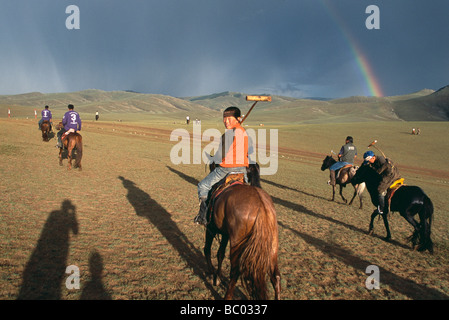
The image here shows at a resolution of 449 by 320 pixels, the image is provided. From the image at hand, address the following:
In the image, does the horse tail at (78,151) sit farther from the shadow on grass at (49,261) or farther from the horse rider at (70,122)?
the shadow on grass at (49,261)

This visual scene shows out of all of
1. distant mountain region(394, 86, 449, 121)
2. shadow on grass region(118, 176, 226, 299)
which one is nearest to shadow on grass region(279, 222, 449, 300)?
shadow on grass region(118, 176, 226, 299)

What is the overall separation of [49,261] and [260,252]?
4028 millimetres

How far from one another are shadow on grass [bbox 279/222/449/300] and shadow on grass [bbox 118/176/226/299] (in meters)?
3.19

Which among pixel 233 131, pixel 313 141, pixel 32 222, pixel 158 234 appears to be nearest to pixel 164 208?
pixel 158 234

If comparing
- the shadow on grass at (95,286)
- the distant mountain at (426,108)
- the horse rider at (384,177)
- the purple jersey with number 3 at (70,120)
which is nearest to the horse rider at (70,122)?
the purple jersey with number 3 at (70,120)

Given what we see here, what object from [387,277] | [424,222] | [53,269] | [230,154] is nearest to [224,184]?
[230,154]

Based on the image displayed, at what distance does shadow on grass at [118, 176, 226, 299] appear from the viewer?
16.5 feet

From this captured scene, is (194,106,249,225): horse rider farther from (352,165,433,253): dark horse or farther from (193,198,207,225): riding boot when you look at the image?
(352,165,433,253): dark horse

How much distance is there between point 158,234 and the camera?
636 centimetres

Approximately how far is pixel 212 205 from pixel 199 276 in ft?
4.84

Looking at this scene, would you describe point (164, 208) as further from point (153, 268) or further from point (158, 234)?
point (153, 268)

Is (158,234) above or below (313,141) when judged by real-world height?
below

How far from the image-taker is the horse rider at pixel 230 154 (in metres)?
4.62

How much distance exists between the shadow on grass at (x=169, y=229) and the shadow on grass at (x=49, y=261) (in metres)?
2.02
